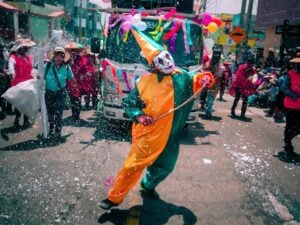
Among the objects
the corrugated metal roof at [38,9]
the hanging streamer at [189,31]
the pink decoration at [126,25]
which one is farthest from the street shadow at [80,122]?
the corrugated metal roof at [38,9]

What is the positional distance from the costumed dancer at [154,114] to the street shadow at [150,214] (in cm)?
16

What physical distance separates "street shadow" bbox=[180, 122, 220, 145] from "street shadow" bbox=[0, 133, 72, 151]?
8.80 ft

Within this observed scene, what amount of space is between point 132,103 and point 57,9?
37.0 m

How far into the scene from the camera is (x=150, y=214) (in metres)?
3.94

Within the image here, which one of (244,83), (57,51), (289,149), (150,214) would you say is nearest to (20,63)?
(57,51)

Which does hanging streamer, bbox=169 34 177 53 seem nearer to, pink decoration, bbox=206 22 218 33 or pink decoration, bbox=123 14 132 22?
pink decoration, bbox=206 22 218 33

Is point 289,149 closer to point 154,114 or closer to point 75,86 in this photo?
point 154,114

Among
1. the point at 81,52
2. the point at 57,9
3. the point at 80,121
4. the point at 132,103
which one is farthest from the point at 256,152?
the point at 57,9

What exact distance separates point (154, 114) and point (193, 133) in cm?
450

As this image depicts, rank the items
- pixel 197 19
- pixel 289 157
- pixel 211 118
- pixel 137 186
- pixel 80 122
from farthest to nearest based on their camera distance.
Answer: pixel 211 118 < pixel 80 122 < pixel 197 19 < pixel 289 157 < pixel 137 186

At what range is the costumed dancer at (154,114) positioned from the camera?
382 centimetres

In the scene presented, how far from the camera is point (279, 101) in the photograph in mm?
9445

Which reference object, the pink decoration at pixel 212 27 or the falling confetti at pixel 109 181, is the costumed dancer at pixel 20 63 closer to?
the falling confetti at pixel 109 181

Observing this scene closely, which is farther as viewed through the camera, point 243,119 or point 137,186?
point 243,119
